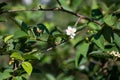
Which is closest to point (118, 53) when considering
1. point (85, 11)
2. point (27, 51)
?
point (27, 51)

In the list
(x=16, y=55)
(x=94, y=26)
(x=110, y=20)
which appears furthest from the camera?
(x=94, y=26)

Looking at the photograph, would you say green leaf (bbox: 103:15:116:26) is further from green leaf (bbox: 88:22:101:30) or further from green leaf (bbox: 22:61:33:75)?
green leaf (bbox: 22:61:33:75)

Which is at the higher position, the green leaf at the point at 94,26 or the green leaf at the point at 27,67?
the green leaf at the point at 94,26

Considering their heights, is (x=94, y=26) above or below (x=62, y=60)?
below

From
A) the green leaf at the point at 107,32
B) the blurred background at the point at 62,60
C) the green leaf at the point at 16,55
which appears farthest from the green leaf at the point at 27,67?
the blurred background at the point at 62,60

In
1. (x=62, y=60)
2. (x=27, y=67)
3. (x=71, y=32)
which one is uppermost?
(x=62, y=60)

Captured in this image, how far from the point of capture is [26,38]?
5.54 ft

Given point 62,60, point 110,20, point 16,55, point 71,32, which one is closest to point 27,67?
point 16,55

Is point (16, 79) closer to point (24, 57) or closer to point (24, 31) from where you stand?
point (24, 57)

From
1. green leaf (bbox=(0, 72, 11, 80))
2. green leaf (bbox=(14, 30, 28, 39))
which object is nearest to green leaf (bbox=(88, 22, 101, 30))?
green leaf (bbox=(14, 30, 28, 39))

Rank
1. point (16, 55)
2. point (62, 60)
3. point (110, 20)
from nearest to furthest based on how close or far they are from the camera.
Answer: point (16, 55) < point (110, 20) < point (62, 60)

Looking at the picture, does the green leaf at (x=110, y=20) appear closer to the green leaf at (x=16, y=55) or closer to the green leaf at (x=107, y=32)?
the green leaf at (x=107, y=32)

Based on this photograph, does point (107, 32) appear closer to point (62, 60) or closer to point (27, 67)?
point (27, 67)

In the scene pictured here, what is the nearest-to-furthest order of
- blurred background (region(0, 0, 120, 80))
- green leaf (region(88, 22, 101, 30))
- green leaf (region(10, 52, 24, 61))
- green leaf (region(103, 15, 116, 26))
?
1. green leaf (region(10, 52, 24, 61))
2. green leaf (region(103, 15, 116, 26))
3. green leaf (region(88, 22, 101, 30))
4. blurred background (region(0, 0, 120, 80))
